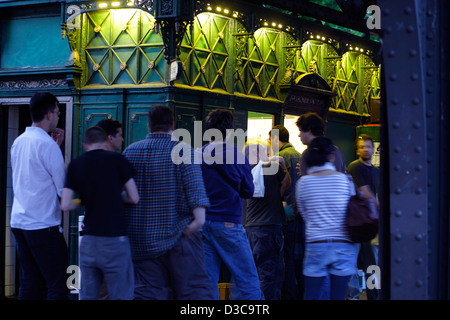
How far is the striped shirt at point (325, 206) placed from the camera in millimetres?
6148

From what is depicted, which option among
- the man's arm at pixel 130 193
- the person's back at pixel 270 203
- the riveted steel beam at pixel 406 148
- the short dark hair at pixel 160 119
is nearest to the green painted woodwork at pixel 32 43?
the person's back at pixel 270 203

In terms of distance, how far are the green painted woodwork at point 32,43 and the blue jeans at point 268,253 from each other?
4.81 meters

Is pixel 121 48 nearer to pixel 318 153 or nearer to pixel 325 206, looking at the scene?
pixel 318 153

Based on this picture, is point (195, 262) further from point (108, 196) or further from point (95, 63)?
point (95, 63)

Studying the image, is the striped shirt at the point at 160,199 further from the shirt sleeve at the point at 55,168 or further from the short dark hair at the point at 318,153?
the short dark hair at the point at 318,153

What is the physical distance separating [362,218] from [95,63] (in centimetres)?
676

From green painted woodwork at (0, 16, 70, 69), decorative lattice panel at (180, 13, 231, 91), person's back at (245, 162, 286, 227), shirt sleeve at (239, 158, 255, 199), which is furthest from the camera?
green painted woodwork at (0, 16, 70, 69)

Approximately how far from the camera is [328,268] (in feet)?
20.4

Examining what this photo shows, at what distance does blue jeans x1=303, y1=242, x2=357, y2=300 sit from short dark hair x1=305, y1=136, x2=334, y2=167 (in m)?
0.68

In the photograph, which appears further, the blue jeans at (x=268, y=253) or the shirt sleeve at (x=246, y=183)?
the blue jeans at (x=268, y=253)

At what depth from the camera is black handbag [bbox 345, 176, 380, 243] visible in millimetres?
6094

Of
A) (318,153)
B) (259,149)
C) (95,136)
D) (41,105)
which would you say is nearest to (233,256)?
(318,153)

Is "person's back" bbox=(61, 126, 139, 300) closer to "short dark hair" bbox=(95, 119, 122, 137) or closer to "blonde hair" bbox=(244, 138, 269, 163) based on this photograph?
"short dark hair" bbox=(95, 119, 122, 137)

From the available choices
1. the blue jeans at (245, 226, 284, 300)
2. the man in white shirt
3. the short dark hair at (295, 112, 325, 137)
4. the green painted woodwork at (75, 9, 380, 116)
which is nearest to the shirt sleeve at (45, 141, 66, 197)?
the man in white shirt
